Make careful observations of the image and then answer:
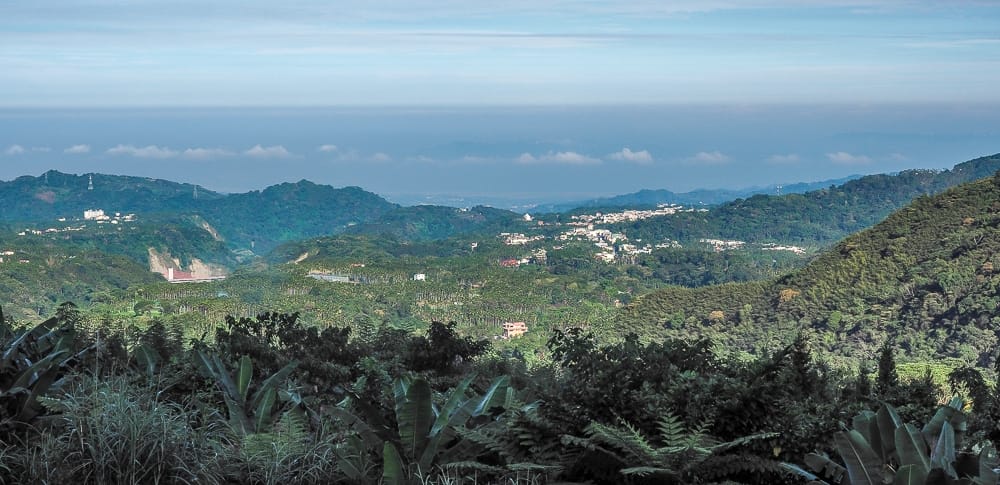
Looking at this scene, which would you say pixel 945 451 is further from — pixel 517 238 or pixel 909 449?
pixel 517 238

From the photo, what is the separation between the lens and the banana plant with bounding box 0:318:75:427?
14.5 ft

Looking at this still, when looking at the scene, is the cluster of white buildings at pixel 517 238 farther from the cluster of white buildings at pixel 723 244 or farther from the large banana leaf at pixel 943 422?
the large banana leaf at pixel 943 422

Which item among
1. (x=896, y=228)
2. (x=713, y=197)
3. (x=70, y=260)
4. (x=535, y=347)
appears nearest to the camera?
(x=535, y=347)

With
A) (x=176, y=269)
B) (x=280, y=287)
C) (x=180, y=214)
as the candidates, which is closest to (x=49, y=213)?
(x=180, y=214)

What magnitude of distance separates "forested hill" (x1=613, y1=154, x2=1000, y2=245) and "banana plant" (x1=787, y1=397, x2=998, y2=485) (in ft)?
305

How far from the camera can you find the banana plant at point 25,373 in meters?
4.42

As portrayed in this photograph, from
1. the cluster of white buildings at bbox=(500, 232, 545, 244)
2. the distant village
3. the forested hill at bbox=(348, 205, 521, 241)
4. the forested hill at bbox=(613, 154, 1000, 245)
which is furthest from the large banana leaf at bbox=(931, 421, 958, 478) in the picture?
the forested hill at bbox=(348, 205, 521, 241)

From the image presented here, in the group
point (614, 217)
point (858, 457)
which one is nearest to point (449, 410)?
point (858, 457)

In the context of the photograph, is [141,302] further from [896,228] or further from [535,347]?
[896,228]

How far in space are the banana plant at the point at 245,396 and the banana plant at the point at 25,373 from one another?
0.77 m

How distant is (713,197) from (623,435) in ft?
645

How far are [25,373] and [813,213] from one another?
103726 mm

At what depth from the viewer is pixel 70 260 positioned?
7188 cm

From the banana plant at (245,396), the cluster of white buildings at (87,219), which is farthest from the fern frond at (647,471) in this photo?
the cluster of white buildings at (87,219)
